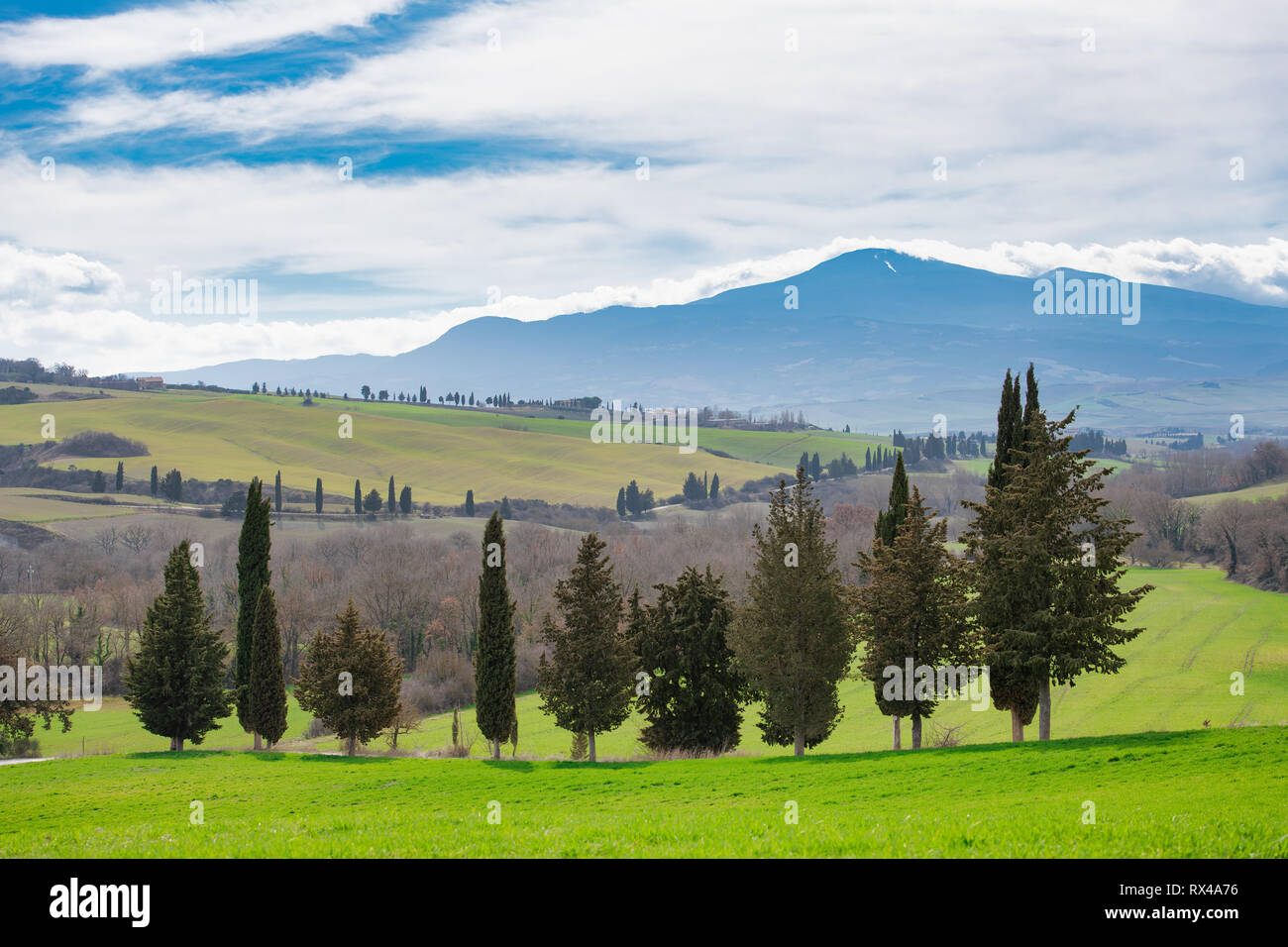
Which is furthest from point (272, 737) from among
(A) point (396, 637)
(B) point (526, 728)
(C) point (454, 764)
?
(A) point (396, 637)

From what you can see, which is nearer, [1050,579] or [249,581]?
[1050,579]

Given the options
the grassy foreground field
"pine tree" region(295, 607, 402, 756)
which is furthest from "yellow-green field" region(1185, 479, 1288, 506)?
the grassy foreground field

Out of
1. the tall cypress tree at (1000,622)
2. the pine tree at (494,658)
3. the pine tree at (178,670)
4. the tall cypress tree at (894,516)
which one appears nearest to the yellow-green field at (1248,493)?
the tall cypress tree at (894,516)

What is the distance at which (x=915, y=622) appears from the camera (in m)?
40.9

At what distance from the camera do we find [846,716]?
7256cm

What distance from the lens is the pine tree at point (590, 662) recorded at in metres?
45.6

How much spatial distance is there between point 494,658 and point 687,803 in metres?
22.7

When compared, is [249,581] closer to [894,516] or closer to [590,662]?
[590,662]

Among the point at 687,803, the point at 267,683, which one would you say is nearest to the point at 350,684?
the point at 267,683

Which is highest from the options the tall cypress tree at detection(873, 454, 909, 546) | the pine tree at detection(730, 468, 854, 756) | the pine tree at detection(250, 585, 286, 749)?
the tall cypress tree at detection(873, 454, 909, 546)

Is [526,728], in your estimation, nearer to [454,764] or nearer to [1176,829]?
[454,764]

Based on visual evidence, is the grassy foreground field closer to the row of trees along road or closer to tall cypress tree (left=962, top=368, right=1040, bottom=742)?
tall cypress tree (left=962, top=368, right=1040, bottom=742)

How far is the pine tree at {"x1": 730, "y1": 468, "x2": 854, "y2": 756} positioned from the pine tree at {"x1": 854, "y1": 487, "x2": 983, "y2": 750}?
141cm

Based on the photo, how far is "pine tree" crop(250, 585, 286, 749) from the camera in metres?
49.2
